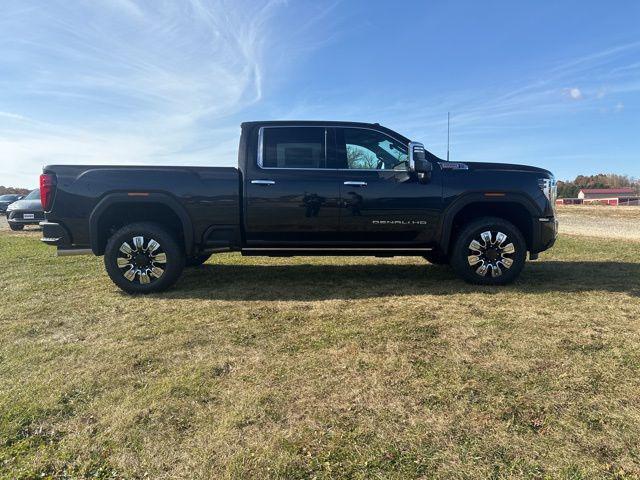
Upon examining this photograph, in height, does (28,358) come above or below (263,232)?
below

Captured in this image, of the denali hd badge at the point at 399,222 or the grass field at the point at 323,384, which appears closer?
the grass field at the point at 323,384

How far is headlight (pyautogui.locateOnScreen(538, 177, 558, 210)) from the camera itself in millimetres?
5199

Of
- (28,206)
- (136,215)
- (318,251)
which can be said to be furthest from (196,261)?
(28,206)

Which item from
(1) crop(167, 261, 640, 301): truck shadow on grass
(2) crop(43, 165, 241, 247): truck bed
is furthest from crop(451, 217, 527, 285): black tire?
(2) crop(43, 165, 241, 247): truck bed

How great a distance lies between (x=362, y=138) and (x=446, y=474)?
4020 mm

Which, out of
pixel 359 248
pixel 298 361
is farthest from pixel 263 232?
pixel 298 361

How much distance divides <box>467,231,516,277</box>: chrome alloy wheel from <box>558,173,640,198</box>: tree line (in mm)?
110372

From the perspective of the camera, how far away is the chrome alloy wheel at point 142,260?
4941mm

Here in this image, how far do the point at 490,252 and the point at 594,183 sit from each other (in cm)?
12255

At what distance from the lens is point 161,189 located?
494 centimetres

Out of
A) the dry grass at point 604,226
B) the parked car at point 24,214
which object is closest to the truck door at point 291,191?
the dry grass at point 604,226

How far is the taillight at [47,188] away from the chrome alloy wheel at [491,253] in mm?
4827

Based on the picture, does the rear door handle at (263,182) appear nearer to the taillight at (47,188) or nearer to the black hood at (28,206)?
the taillight at (47,188)

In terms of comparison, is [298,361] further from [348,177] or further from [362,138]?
[362,138]
